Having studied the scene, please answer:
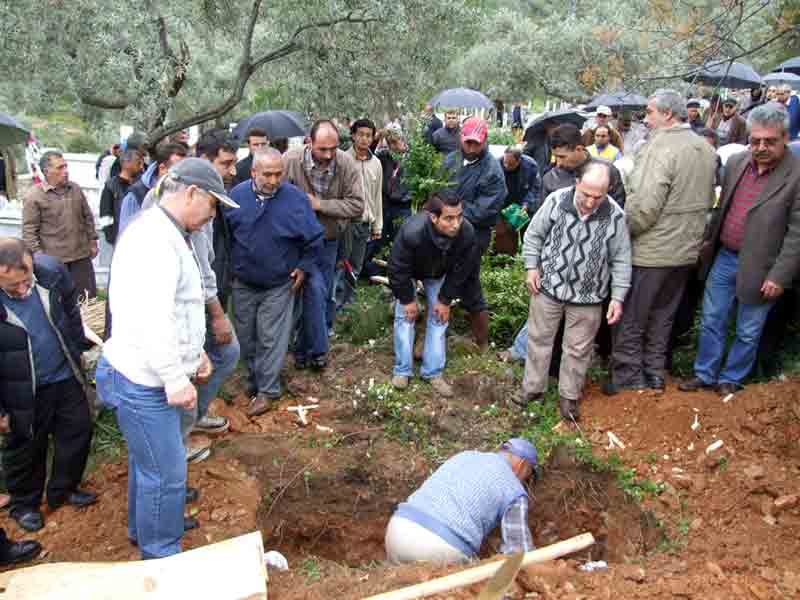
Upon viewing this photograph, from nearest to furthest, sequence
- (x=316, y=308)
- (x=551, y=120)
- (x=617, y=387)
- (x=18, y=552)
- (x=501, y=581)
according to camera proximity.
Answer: (x=501, y=581), (x=18, y=552), (x=617, y=387), (x=316, y=308), (x=551, y=120)

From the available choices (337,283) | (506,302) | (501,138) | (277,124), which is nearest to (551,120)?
(506,302)

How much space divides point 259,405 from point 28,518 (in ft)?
6.05

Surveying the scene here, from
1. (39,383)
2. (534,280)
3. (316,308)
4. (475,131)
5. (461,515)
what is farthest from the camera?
(475,131)

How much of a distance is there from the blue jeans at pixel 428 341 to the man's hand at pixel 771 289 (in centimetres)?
255

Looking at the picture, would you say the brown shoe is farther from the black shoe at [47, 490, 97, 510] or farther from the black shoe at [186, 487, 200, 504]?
the black shoe at [47, 490, 97, 510]

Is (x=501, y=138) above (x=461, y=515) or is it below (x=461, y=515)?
above

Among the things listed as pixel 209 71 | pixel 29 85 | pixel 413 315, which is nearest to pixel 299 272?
pixel 413 315

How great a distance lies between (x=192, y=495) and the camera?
4.46 meters

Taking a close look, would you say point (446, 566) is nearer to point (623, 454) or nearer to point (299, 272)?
point (623, 454)

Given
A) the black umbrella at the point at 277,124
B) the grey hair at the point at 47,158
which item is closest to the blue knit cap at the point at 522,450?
the black umbrella at the point at 277,124

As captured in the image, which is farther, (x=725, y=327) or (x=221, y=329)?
(x=725, y=327)

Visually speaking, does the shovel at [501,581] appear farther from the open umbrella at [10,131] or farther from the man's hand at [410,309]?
the open umbrella at [10,131]

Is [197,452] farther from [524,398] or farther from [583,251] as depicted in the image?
[583,251]

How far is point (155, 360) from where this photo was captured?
3.17 metres
